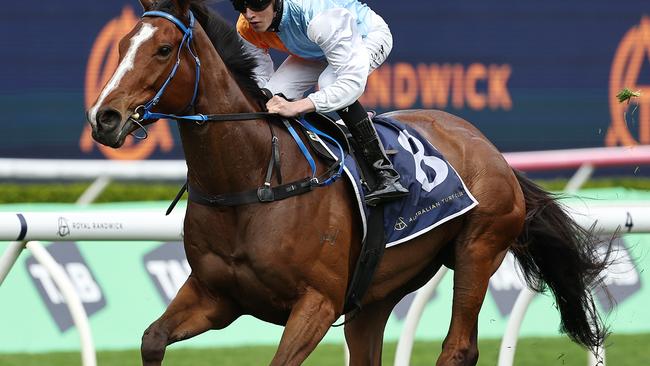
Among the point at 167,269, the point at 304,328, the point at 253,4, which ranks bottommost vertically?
the point at 167,269

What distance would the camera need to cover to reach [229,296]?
159 inches

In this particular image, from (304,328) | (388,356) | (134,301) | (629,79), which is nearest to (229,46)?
(304,328)

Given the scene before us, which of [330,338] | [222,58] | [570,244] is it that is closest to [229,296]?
[222,58]

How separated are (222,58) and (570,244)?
1644mm

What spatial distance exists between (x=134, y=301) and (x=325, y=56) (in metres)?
2.11

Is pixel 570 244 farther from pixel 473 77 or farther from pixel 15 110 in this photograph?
pixel 15 110

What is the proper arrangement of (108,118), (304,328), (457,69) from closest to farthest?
(108,118)
(304,328)
(457,69)

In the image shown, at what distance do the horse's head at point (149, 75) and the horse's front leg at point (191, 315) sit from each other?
62cm

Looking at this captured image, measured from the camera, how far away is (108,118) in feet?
11.6

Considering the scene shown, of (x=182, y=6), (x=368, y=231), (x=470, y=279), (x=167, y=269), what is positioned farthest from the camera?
(x=167, y=269)

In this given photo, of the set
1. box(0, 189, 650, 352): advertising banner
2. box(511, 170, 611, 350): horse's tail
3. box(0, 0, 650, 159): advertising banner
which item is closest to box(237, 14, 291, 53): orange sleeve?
box(511, 170, 611, 350): horse's tail

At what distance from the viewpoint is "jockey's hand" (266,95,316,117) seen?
4.07 meters

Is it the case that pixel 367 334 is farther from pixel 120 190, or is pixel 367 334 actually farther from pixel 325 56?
pixel 120 190

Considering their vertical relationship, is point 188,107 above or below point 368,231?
above
